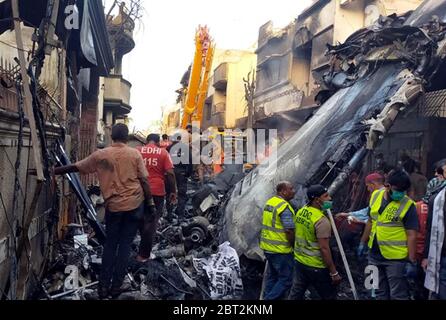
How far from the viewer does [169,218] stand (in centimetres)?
867

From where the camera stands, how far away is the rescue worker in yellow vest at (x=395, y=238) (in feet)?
12.4

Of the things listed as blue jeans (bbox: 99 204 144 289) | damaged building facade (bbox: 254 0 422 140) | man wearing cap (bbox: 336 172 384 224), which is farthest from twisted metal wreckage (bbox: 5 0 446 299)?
damaged building facade (bbox: 254 0 422 140)

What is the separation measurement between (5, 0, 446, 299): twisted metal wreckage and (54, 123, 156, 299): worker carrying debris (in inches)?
10.9

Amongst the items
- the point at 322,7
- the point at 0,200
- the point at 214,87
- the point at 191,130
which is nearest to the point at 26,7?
the point at 0,200

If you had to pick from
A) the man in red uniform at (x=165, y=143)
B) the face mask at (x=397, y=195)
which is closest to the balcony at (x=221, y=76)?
the man in red uniform at (x=165, y=143)

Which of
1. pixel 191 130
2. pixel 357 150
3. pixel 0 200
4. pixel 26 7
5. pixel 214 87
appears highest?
pixel 214 87

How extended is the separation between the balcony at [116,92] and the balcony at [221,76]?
1174 cm

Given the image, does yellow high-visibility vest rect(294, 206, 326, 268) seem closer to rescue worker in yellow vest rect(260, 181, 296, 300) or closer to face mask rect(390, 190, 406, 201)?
rescue worker in yellow vest rect(260, 181, 296, 300)

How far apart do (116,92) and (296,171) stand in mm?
12331

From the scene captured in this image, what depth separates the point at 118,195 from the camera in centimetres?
416

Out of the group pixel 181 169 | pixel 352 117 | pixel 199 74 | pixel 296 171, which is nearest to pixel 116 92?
pixel 199 74

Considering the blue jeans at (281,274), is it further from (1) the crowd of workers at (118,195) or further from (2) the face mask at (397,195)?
(1) the crowd of workers at (118,195)
